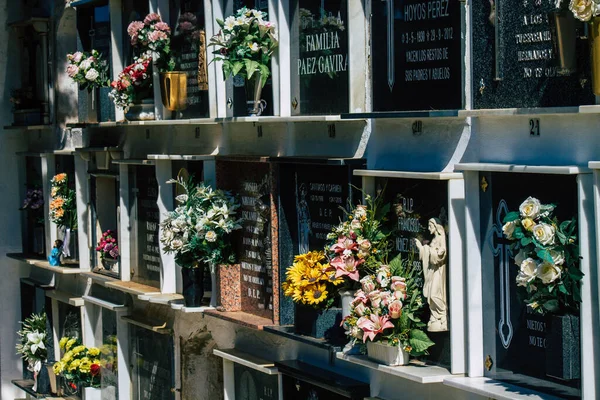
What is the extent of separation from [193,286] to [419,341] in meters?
4.28

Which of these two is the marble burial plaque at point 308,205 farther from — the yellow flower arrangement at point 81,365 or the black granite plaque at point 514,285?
the yellow flower arrangement at point 81,365

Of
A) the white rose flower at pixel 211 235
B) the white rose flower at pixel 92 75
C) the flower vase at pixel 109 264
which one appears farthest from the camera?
the flower vase at pixel 109 264

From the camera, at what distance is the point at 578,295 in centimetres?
779

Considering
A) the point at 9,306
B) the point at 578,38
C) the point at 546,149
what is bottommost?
the point at 9,306

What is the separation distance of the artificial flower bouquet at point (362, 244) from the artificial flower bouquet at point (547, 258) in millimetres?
1850

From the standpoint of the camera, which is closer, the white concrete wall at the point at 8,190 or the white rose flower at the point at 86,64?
the white rose flower at the point at 86,64

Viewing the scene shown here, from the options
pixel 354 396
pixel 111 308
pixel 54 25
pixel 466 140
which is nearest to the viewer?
pixel 466 140

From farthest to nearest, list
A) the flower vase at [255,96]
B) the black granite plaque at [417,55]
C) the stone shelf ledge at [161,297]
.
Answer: the stone shelf ledge at [161,297], the flower vase at [255,96], the black granite plaque at [417,55]

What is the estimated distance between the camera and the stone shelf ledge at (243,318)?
11.7 metres

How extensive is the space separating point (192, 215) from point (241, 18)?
2068mm

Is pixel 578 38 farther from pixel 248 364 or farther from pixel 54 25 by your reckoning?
pixel 54 25

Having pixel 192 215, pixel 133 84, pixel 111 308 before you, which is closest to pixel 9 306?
pixel 111 308

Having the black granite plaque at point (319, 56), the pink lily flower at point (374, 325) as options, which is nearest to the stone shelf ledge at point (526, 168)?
the pink lily flower at point (374, 325)

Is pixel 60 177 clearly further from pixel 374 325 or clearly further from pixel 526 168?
pixel 526 168
